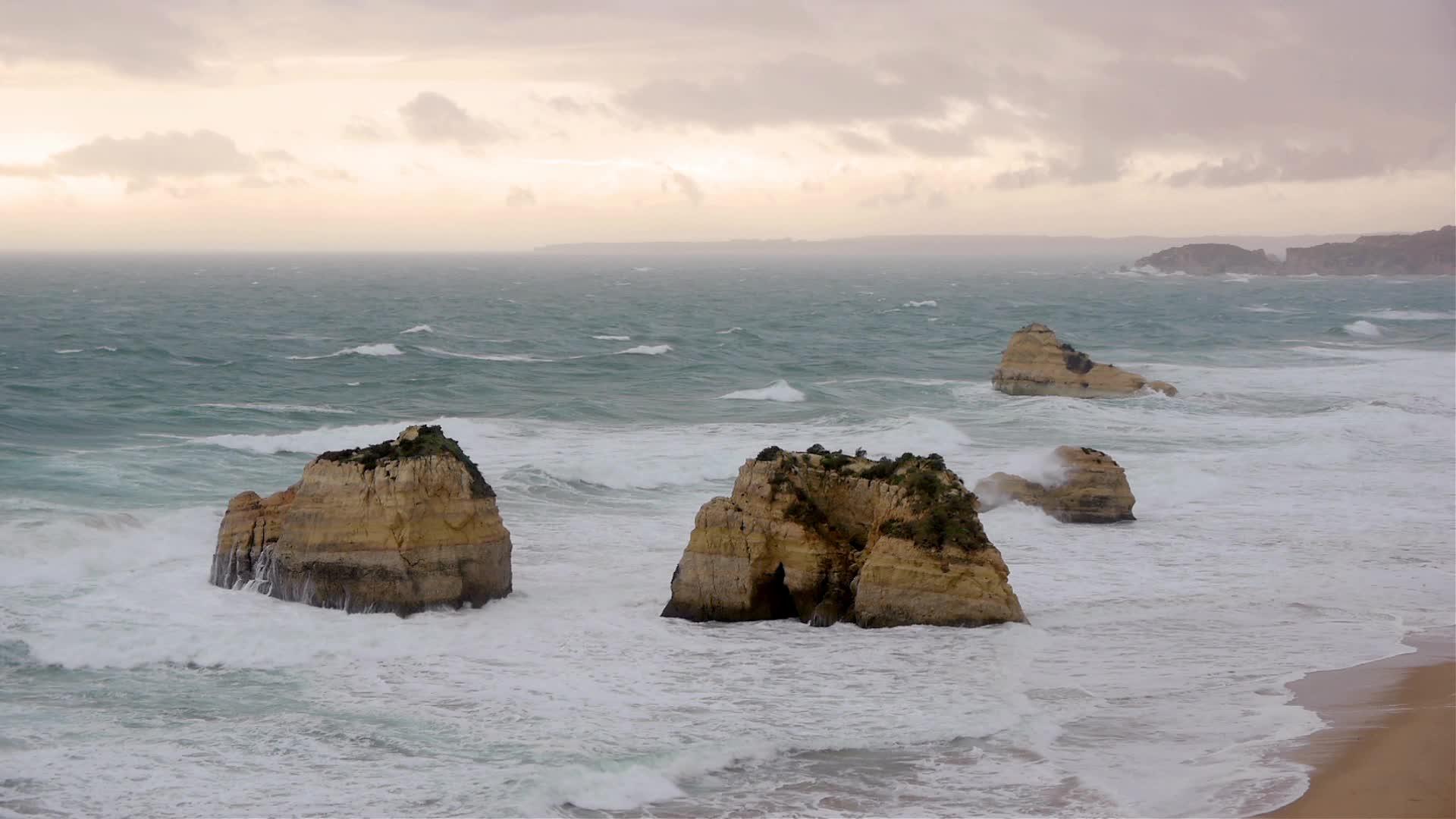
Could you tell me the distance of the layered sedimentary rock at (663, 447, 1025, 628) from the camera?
17.1m

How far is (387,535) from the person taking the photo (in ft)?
57.9

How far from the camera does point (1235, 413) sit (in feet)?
139

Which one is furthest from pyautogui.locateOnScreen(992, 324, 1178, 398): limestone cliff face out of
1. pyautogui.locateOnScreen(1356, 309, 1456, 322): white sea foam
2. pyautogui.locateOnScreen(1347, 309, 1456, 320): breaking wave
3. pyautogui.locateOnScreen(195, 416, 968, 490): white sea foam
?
pyautogui.locateOnScreen(1356, 309, 1456, 322): white sea foam

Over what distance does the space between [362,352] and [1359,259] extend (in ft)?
540

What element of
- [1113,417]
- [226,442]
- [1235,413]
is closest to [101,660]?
[226,442]

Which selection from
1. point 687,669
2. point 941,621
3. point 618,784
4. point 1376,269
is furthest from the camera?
point 1376,269

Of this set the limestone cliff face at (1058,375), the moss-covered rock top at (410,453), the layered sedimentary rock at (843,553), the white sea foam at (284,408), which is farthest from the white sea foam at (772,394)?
the moss-covered rock top at (410,453)

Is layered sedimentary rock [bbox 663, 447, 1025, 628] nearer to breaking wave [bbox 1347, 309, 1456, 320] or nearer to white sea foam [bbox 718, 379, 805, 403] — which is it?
white sea foam [bbox 718, 379, 805, 403]

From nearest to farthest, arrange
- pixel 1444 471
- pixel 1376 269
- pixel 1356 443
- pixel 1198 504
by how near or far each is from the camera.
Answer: pixel 1198 504 → pixel 1444 471 → pixel 1356 443 → pixel 1376 269

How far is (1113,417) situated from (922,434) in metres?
7.85

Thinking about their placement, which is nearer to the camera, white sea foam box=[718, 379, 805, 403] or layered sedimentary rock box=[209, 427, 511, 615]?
layered sedimentary rock box=[209, 427, 511, 615]

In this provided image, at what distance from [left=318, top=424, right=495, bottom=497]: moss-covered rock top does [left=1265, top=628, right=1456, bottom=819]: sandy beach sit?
407 inches

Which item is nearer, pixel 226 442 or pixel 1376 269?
pixel 226 442

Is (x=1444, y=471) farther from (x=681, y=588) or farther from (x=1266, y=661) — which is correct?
(x=681, y=588)
